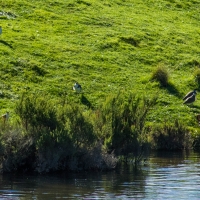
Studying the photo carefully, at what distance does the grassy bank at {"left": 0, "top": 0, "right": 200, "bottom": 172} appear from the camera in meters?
38.1

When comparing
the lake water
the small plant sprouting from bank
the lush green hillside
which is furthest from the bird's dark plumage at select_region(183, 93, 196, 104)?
the lake water

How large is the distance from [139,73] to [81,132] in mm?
18981

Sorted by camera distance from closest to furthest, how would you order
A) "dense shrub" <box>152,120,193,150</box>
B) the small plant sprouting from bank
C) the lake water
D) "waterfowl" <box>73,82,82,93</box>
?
the lake water
"dense shrub" <box>152,120,193,150</box>
"waterfowl" <box>73,82,82,93</box>
the small plant sprouting from bank

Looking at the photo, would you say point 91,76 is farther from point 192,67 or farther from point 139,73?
point 192,67

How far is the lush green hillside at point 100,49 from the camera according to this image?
3900 cm

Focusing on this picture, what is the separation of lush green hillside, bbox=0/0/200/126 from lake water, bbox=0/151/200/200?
10.7 meters

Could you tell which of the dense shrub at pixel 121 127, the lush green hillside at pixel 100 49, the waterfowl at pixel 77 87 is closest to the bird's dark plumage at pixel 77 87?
the waterfowl at pixel 77 87

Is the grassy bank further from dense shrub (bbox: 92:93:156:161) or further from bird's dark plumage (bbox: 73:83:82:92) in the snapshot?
dense shrub (bbox: 92:93:156:161)

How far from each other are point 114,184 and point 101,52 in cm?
2415

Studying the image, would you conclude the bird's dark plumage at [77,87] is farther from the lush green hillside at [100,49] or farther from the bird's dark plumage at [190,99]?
the bird's dark plumage at [190,99]

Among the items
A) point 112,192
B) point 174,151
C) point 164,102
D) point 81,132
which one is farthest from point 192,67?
point 112,192

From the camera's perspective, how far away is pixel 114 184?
22.0 meters

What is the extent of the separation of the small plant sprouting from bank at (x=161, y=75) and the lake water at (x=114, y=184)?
1607cm

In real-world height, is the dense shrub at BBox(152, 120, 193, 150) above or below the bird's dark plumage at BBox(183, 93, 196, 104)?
below
